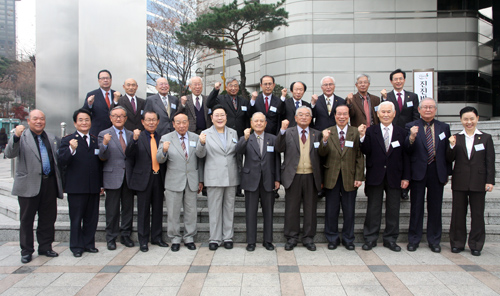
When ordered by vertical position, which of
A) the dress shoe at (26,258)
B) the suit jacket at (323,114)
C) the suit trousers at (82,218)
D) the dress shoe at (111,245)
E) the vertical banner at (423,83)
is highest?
the vertical banner at (423,83)

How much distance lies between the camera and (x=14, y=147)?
4387 mm

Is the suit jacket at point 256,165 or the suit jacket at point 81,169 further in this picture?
the suit jacket at point 256,165

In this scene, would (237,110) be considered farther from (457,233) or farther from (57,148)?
(457,233)

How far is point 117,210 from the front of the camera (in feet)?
16.4

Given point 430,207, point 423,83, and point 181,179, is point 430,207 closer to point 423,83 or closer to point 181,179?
point 181,179

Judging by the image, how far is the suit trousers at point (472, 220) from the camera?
471cm

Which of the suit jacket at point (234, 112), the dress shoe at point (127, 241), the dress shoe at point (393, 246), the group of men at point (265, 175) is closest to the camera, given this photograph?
the group of men at point (265, 175)

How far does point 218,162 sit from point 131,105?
74.6 inches

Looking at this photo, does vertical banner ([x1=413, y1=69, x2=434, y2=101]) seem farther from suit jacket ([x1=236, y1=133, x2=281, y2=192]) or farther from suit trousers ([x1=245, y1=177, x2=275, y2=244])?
suit trousers ([x1=245, y1=177, x2=275, y2=244])

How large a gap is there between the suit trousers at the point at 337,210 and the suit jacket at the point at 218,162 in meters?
1.38

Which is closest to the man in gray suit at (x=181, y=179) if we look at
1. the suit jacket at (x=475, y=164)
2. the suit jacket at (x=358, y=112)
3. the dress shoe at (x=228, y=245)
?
the dress shoe at (x=228, y=245)

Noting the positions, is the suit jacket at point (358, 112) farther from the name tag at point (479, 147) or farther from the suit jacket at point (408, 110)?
the name tag at point (479, 147)

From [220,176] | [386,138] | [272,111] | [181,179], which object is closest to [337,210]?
[386,138]

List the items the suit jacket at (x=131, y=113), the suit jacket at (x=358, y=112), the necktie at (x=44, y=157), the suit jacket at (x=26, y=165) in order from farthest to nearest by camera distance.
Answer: the suit jacket at (x=131, y=113) → the suit jacket at (x=358, y=112) → the necktie at (x=44, y=157) → the suit jacket at (x=26, y=165)
